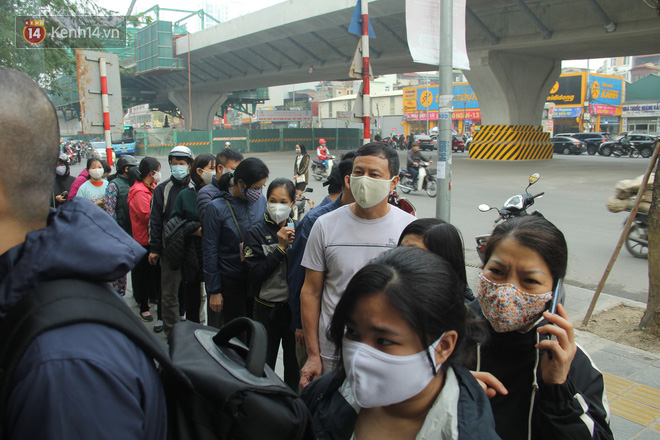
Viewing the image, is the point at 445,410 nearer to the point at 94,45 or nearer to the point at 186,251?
the point at 186,251

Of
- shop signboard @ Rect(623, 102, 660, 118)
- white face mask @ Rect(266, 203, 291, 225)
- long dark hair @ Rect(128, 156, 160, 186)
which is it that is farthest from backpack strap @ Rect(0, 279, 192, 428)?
shop signboard @ Rect(623, 102, 660, 118)

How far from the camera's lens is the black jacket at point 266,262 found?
11.3ft

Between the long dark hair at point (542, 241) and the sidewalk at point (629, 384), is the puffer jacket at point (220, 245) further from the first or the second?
the sidewalk at point (629, 384)

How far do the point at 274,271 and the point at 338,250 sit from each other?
0.92 m

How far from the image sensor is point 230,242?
393 centimetres

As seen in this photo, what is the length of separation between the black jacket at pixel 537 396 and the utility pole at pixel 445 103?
4.92 metres

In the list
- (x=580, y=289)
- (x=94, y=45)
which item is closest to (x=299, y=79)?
(x=94, y=45)

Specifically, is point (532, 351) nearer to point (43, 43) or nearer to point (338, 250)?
point (338, 250)

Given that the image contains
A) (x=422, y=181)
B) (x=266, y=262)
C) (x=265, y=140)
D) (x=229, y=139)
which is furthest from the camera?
(x=265, y=140)

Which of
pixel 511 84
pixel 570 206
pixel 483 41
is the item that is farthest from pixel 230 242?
pixel 511 84

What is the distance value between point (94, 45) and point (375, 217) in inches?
415

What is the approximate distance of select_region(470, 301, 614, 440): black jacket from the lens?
1.52 meters

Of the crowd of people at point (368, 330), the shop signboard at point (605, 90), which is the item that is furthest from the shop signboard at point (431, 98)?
the crowd of people at point (368, 330)

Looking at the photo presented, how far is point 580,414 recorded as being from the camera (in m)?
1.52
